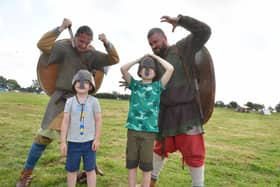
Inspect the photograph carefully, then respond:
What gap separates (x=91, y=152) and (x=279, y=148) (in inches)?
346

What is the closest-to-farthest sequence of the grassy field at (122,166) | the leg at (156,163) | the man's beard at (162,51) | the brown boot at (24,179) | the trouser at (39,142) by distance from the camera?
the man's beard at (162,51) < the leg at (156,163) < the trouser at (39,142) < the brown boot at (24,179) < the grassy field at (122,166)

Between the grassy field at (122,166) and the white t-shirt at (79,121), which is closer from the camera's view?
the white t-shirt at (79,121)

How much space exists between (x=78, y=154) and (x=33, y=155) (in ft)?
3.41

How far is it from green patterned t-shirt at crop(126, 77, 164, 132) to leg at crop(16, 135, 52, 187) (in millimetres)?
1336

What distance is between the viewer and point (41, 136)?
4.68 metres

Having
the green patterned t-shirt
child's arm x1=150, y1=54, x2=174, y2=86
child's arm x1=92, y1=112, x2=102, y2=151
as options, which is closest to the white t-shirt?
child's arm x1=92, y1=112, x2=102, y2=151

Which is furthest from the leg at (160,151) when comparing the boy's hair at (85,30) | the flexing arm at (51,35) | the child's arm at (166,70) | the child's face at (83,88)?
the flexing arm at (51,35)

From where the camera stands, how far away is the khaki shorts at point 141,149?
400 cm

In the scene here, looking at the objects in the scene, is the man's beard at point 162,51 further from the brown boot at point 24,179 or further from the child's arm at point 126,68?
the brown boot at point 24,179

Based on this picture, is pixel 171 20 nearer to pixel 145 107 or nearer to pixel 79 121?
pixel 145 107

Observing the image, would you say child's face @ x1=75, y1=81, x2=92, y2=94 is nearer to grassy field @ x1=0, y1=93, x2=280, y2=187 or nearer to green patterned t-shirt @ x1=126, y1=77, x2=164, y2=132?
green patterned t-shirt @ x1=126, y1=77, x2=164, y2=132

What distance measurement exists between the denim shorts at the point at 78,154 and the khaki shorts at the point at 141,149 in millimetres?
433

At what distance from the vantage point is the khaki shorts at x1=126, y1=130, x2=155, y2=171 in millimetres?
3998

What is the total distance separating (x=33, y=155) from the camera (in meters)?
4.76
